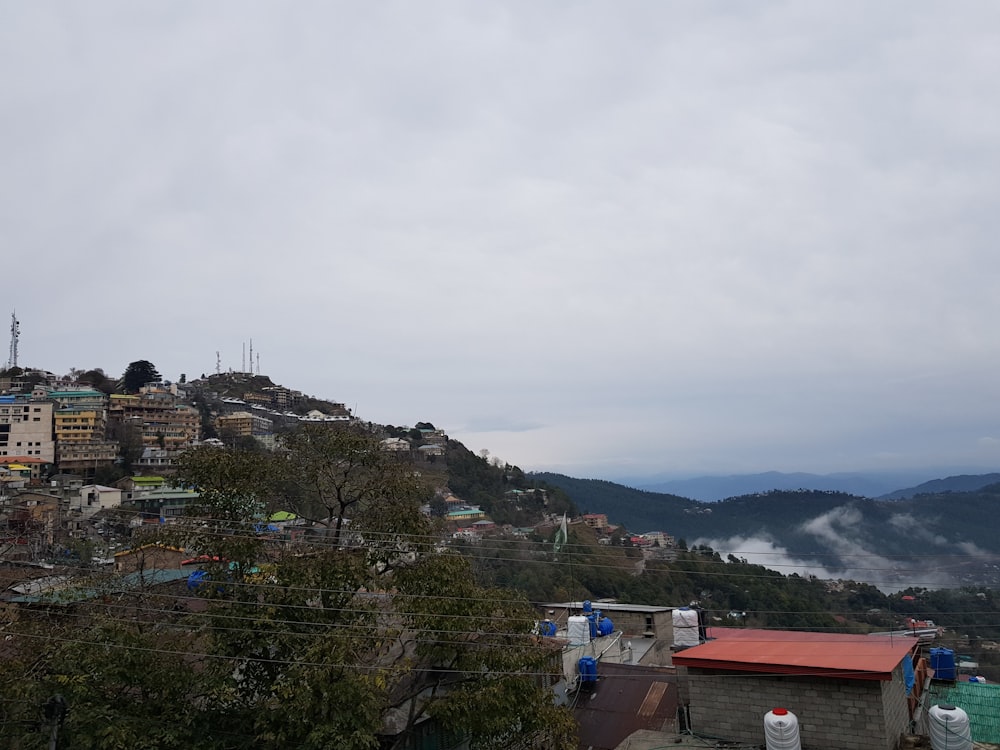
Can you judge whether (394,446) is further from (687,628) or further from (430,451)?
(430,451)

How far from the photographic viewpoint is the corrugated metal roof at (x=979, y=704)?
40.9 ft

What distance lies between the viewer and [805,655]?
1220 centimetres

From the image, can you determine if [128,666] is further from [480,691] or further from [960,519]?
[960,519]

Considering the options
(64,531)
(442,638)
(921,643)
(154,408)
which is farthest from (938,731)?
(154,408)

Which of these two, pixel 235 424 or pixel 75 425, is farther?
pixel 235 424

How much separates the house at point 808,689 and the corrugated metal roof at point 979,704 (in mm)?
1029

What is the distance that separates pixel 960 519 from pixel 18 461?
582 ft

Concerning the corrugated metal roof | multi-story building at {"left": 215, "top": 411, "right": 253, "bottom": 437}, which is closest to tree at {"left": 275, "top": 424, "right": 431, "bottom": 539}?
the corrugated metal roof

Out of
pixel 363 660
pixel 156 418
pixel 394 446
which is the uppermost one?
pixel 156 418

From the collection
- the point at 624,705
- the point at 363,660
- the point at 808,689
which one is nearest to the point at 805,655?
the point at 808,689

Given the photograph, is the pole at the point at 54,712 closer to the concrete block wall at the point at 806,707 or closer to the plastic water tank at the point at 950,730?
the concrete block wall at the point at 806,707

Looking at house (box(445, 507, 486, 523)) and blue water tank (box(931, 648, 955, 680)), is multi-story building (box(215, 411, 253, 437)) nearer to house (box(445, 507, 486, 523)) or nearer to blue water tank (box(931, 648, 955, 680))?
house (box(445, 507, 486, 523))

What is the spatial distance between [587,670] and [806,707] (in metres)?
6.15

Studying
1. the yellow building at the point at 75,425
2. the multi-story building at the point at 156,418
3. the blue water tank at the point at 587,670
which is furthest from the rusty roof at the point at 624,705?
the multi-story building at the point at 156,418
